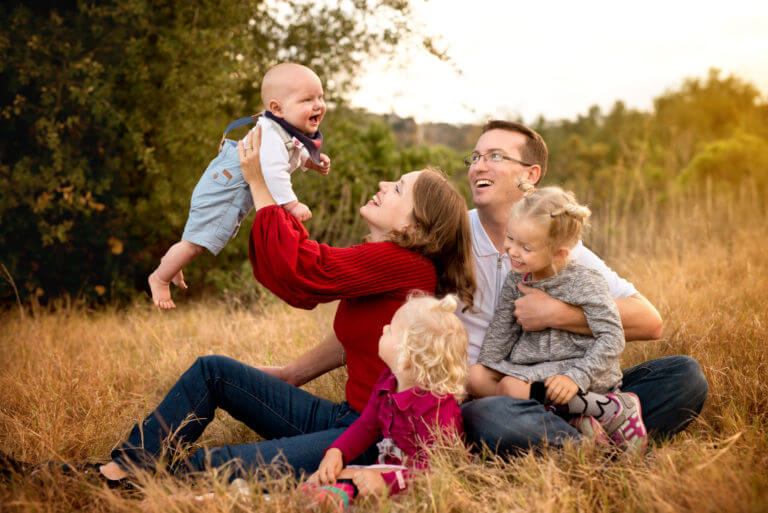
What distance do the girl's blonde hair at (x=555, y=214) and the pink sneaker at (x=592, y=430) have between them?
2.13 feet

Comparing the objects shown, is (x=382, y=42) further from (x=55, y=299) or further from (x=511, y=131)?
(x=55, y=299)

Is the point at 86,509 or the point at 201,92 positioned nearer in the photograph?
the point at 86,509

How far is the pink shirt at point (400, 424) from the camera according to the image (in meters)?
2.24

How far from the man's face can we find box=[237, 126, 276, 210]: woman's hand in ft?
3.41

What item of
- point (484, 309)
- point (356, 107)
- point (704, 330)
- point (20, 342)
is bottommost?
point (20, 342)

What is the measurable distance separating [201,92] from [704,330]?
14.5 ft

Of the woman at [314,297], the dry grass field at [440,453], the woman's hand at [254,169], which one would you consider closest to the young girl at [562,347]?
the dry grass field at [440,453]

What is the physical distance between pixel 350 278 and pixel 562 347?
0.87m

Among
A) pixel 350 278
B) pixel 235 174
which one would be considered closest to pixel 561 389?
pixel 350 278

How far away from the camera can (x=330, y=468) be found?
86.6 inches

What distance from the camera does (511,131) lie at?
3.23m

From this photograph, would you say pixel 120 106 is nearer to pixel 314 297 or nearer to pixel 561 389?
pixel 314 297

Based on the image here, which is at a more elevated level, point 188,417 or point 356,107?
point 356,107

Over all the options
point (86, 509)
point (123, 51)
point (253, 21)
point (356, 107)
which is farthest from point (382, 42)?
point (86, 509)
